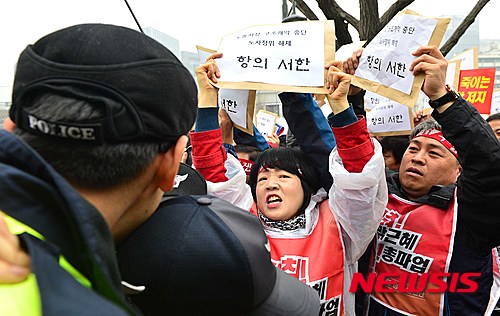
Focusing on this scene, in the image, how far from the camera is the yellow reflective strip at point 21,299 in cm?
41

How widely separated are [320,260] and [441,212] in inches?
25.1

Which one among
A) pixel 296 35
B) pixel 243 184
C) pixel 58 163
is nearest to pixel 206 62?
pixel 296 35

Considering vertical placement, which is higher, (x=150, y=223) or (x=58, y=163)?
(x=58, y=163)

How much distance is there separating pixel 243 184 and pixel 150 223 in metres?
1.16

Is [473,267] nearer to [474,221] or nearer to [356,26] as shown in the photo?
[474,221]

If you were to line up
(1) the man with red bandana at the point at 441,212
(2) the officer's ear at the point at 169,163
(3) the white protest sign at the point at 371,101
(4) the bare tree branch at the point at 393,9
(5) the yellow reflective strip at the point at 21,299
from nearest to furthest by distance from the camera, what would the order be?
(5) the yellow reflective strip at the point at 21,299, (2) the officer's ear at the point at 169,163, (1) the man with red bandana at the point at 441,212, (3) the white protest sign at the point at 371,101, (4) the bare tree branch at the point at 393,9

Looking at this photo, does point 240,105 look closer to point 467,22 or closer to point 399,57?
point 399,57

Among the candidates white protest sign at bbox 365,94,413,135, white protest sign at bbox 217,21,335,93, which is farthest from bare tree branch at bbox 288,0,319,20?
white protest sign at bbox 217,21,335,93

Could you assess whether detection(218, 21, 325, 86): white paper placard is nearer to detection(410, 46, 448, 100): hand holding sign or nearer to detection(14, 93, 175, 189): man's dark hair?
detection(410, 46, 448, 100): hand holding sign

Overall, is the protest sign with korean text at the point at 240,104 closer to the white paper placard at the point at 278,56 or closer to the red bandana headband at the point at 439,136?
the white paper placard at the point at 278,56

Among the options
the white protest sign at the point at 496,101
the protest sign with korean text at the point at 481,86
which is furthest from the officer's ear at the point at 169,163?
the white protest sign at the point at 496,101

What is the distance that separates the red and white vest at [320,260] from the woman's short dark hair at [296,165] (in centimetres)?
19

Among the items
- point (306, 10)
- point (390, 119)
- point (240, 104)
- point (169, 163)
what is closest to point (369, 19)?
point (306, 10)

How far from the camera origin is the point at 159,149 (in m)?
0.71
